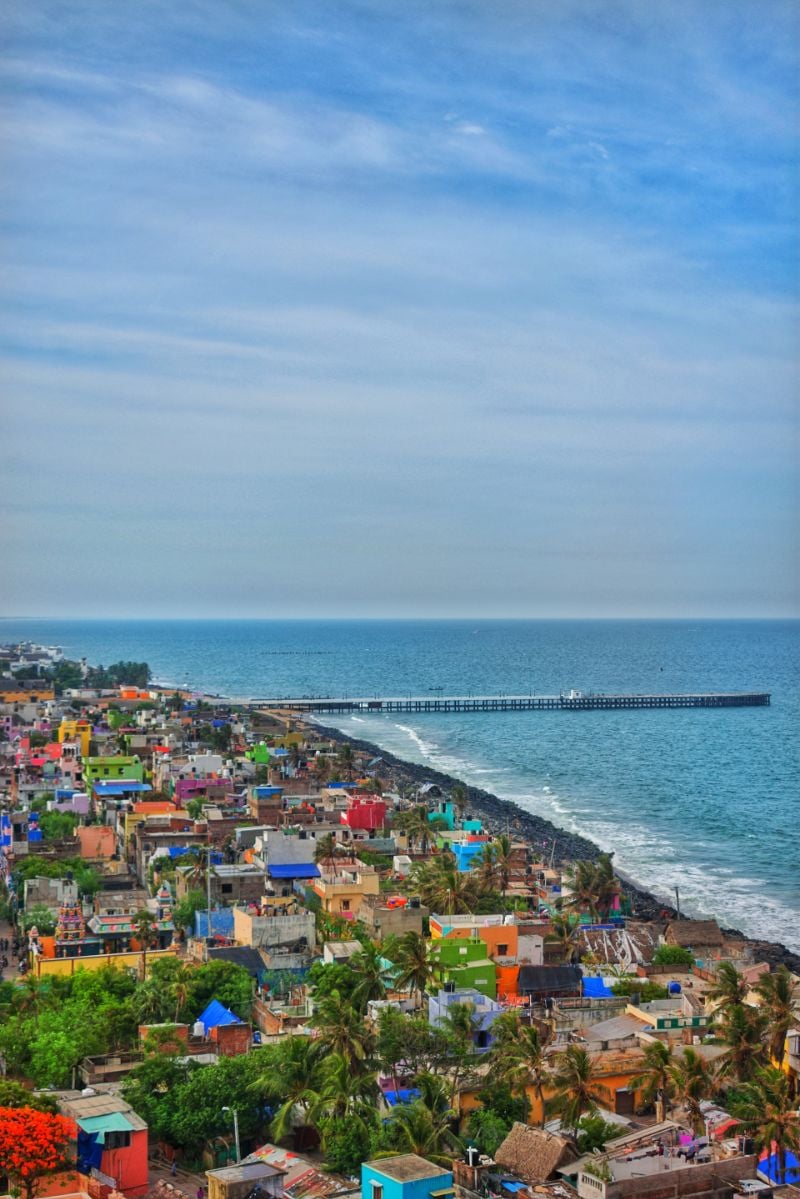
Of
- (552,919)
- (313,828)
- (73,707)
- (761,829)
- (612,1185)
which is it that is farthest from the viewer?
(73,707)

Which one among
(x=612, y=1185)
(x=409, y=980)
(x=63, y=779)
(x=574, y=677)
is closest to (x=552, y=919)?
(x=409, y=980)

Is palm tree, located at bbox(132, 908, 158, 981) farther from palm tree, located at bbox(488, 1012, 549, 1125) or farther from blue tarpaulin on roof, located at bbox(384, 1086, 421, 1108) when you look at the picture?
palm tree, located at bbox(488, 1012, 549, 1125)

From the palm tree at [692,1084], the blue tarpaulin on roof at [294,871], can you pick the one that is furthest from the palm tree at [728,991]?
the blue tarpaulin on roof at [294,871]

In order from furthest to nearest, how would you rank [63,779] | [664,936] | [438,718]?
1. [438,718]
2. [63,779]
3. [664,936]

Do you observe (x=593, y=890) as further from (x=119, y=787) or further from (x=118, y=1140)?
(x=119, y=787)

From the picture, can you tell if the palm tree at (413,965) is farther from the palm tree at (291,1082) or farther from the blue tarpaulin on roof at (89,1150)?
the blue tarpaulin on roof at (89,1150)

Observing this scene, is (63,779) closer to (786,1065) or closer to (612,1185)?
(786,1065)

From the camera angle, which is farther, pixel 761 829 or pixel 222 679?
pixel 222 679

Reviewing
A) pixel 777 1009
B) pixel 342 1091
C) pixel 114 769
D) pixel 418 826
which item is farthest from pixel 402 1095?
pixel 114 769
